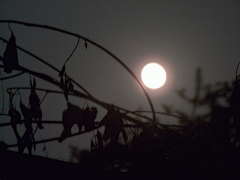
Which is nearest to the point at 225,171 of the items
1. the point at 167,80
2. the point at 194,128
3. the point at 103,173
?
the point at 194,128

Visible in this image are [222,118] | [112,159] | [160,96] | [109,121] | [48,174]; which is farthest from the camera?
[160,96]

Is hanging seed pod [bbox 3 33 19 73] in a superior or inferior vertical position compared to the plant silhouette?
superior

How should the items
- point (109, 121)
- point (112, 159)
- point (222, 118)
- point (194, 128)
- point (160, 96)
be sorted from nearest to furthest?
point (109, 121)
point (194, 128)
point (112, 159)
point (222, 118)
point (160, 96)

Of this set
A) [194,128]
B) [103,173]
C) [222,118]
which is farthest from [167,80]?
[103,173]

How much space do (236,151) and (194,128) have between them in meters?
0.50

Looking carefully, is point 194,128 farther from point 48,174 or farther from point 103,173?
point 48,174

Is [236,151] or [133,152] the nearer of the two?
[133,152]

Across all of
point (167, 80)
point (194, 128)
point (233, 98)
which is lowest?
point (194, 128)

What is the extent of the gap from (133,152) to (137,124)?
265mm

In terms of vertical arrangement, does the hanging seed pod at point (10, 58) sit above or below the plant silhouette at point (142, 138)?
above

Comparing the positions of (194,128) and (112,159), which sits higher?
(194,128)

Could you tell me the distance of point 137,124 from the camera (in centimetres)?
200

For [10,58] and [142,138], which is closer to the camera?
[10,58]

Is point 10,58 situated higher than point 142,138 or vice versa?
point 10,58
